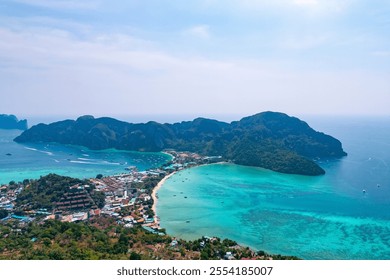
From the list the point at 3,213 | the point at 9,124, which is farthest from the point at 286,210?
the point at 9,124

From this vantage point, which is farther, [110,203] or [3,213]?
[110,203]

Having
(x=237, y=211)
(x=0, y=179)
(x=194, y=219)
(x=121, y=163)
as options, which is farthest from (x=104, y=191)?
(x=121, y=163)

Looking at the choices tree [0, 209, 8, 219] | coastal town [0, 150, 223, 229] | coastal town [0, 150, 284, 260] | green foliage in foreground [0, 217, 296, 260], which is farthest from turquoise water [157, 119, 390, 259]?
tree [0, 209, 8, 219]

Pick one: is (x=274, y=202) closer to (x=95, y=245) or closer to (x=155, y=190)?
(x=155, y=190)

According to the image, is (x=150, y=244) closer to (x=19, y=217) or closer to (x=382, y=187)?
(x=19, y=217)

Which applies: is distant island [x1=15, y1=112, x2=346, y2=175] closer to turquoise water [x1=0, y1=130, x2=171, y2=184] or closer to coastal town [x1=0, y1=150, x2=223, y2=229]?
turquoise water [x1=0, y1=130, x2=171, y2=184]

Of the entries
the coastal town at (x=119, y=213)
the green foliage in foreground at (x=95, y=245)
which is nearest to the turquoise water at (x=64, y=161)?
the coastal town at (x=119, y=213)
